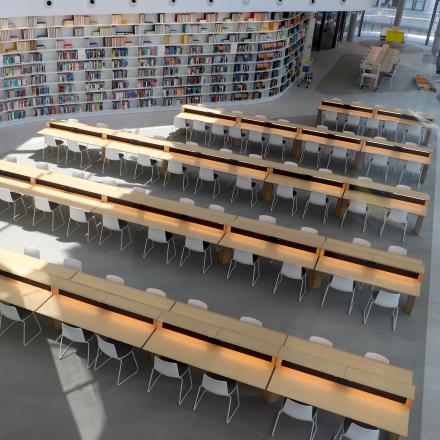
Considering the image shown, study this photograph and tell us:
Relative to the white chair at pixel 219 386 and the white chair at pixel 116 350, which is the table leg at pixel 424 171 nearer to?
the white chair at pixel 219 386

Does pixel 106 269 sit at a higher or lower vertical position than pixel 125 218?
lower

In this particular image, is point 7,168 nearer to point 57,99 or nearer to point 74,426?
point 57,99

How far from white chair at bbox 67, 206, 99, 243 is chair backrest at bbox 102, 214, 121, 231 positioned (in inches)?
12.4

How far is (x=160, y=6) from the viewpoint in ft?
41.7

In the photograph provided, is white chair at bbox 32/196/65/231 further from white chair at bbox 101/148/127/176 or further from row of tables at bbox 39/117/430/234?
row of tables at bbox 39/117/430/234

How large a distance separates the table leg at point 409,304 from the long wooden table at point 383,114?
677cm

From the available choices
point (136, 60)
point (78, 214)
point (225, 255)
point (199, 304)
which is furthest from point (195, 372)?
point (136, 60)

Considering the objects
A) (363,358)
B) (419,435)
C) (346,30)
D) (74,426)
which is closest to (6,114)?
(74,426)

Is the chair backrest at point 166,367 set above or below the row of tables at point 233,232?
below

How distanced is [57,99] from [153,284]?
7339mm

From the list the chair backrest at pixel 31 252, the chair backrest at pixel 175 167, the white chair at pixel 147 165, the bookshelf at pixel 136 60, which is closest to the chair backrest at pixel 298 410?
the chair backrest at pixel 31 252

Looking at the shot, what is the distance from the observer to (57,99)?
1348 centimetres

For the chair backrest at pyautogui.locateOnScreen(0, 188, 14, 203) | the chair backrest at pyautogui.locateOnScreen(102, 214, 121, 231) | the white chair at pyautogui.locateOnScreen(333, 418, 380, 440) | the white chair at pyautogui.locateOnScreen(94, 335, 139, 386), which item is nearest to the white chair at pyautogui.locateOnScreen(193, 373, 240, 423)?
the white chair at pyautogui.locateOnScreen(94, 335, 139, 386)

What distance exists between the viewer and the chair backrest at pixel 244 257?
8.04 meters
